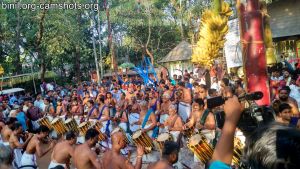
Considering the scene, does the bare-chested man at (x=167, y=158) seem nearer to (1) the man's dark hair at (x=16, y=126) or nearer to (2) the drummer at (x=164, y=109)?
(1) the man's dark hair at (x=16, y=126)

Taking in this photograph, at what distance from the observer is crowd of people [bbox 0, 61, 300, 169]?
4.73 feet

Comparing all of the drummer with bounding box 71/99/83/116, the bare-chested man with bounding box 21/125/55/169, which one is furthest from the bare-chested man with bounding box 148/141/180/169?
the drummer with bounding box 71/99/83/116

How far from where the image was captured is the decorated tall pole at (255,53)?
5.22 m

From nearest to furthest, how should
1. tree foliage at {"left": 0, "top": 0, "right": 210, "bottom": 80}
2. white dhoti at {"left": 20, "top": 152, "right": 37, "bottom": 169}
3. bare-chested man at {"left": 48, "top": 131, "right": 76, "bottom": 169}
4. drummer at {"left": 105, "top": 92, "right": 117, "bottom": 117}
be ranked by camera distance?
bare-chested man at {"left": 48, "top": 131, "right": 76, "bottom": 169}, white dhoti at {"left": 20, "top": 152, "right": 37, "bottom": 169}, drummer at {"left": 105, "top": 92, "right": 117, "bottom": 117}, tree foliage at {"left": 0, "top": 0, "right": 210, "bottom": 80}

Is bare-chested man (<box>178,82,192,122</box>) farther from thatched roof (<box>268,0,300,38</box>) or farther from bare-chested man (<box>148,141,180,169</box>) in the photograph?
bare-chested man (<box>148,141,180,169</box>)

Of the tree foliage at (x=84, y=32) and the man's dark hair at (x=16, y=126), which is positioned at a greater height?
the tree foliage at (x=84, y=32)

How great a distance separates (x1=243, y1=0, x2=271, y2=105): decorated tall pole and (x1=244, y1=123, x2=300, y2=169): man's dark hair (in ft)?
12.7

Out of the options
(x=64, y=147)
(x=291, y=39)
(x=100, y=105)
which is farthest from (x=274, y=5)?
(x=64, y=147)

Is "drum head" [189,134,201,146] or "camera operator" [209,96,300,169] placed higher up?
"camera operator" [209,96,300,169]

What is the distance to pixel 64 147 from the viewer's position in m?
6.08

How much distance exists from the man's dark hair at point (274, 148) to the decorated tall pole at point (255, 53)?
3.87m

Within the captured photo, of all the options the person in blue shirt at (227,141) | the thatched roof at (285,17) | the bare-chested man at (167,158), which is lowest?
the bare-chested man at (167,158)

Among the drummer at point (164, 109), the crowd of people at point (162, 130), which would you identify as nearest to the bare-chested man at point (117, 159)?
the crowd of people at point (162, 130)

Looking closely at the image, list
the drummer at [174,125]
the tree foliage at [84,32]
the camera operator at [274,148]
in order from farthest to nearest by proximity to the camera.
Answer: the tree foliage at [84,32] → the drummer at [174,125] → the camera operator at [274,148]
